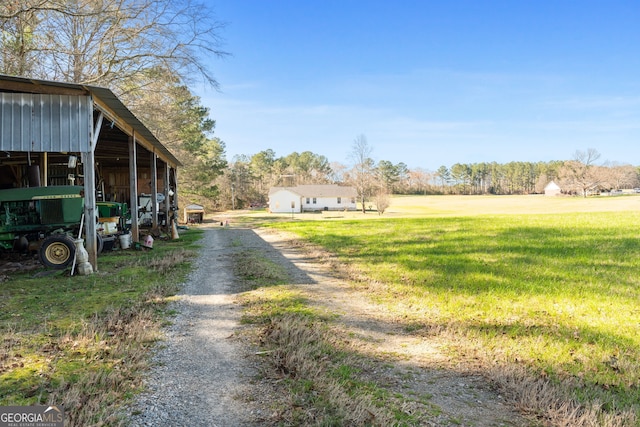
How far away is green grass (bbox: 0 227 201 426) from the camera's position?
9.25ft

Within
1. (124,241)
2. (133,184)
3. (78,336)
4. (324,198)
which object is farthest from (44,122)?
(324,198)

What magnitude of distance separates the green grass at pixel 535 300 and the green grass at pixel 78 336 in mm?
3484

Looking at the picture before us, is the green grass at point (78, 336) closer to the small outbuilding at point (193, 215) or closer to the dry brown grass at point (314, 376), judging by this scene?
the dry brown grass at point (314, 376)

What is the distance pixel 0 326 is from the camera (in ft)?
14.4

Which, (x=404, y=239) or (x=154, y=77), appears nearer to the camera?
(x=404, y=239)

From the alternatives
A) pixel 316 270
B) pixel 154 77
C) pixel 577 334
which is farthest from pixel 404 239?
pixel 154 77

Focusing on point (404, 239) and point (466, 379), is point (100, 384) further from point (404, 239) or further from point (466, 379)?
point (404, 239)

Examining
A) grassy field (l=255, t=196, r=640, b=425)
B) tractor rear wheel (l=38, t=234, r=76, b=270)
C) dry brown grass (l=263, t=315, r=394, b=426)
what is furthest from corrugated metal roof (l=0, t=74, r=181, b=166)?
grassy field (l=255, t=196, r=640, b=425)

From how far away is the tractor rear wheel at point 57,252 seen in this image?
312 inches

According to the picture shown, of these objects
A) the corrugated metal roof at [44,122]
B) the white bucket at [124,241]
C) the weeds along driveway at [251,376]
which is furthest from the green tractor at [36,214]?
the weeds along driveway at [251,376]

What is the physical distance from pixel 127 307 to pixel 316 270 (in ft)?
15.1

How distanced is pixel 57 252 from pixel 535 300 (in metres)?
9.73

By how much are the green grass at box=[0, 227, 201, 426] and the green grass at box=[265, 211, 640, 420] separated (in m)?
3.48

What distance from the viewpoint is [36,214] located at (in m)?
8.72
